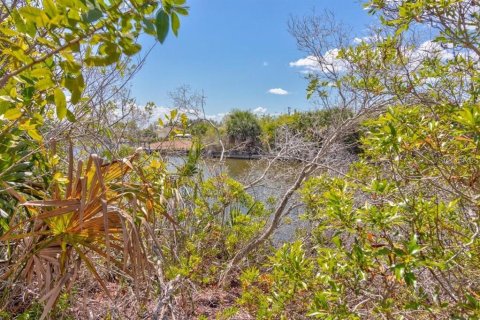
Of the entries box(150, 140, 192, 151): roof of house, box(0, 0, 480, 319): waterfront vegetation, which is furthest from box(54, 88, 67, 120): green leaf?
box(150, 140, 192, 151): roof of house

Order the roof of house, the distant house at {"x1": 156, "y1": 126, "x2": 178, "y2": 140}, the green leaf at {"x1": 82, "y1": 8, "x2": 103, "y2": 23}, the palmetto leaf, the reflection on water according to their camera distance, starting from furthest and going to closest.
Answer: the reflection on water
the roof of house
the distant house at {"x1": 156, "y1": 126, "x2": 178, "y2": 140}
the palmetto leaf
the green leaf at {"x1": 82, "y1": 8, "x2": 103, "y2": 23}

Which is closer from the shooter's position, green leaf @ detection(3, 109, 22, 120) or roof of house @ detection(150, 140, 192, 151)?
green leaf @ detection(3, 109, 22, 120)

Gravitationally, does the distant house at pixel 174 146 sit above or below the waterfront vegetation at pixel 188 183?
above

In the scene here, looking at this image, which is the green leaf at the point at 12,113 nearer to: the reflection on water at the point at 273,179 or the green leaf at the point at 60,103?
the green leaf at the point at 60,103

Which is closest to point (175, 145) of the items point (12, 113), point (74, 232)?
point (74, 232)

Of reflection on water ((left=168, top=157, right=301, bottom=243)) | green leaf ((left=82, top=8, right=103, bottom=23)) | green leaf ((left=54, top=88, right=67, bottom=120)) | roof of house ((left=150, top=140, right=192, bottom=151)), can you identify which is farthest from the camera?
reflection on water ((left=168, top=157, right=301, bottom=243))

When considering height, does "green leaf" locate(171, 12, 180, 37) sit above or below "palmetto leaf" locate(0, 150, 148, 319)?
above

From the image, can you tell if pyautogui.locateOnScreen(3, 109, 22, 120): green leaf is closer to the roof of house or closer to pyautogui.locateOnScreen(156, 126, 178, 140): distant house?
pyautogui.locateOnScreen(156, 126, 178, 140): distant house

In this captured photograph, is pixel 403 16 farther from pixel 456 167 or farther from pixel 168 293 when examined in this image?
pixel 168 293

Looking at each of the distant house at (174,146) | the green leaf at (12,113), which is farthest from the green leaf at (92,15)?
the distant house at (174,146)

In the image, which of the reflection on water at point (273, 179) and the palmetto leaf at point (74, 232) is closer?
the palmetto leaf at point (74, 232)

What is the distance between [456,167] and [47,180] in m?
2.36

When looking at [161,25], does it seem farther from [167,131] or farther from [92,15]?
[167,131]

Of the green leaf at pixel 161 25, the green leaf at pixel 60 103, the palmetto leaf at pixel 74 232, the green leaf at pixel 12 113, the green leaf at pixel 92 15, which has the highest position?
the green leaf at pixel 92 15
